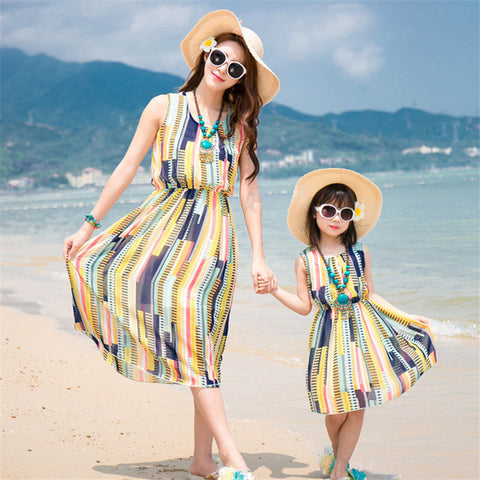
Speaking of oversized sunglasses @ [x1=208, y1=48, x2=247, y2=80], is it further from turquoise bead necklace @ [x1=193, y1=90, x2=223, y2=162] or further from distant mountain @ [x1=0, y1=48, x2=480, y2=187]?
distant mountain @ [x1=0, y1=48, x2=480, y2=187]

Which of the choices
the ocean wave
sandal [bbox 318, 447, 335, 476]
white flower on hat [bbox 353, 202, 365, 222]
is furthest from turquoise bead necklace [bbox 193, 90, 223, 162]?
the ocean wave

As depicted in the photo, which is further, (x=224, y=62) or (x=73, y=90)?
(x=73, y=90)

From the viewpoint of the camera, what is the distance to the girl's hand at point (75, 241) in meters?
3.02

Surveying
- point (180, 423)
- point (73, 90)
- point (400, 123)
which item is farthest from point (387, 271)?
point (73, 90)

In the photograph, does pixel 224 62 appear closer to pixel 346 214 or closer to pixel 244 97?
pixel 244 97

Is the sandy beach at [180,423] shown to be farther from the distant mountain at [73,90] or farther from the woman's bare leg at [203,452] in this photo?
the distant mountain at [73,90]

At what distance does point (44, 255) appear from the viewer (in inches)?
558

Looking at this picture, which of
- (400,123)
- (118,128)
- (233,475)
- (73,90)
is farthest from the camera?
(73,90)

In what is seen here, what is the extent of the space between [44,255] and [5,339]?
874 cm

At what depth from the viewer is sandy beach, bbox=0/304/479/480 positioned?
3.36 meters

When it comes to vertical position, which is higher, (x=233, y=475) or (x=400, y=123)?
(x=400, y=123)

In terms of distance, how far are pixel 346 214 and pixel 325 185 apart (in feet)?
0.63

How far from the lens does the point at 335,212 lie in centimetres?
315

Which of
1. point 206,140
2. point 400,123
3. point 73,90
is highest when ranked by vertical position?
point 73,90
